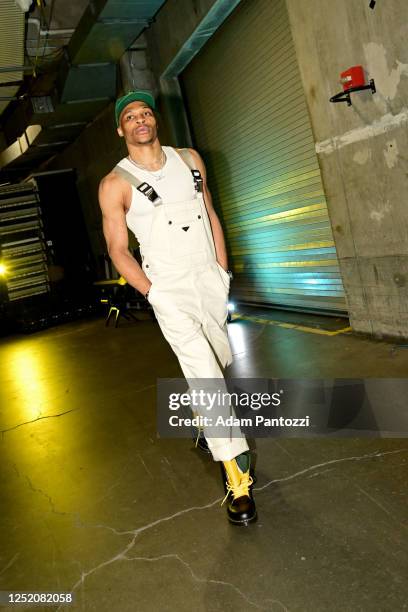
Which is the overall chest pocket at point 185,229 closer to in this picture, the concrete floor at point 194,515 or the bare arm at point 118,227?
the bare arm at point 118,227

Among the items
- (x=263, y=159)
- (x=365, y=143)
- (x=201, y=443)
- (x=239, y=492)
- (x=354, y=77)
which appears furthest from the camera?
(x=263, y=159)

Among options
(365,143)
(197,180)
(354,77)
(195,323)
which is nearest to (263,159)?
(365,143)

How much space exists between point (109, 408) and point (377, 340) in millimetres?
2645

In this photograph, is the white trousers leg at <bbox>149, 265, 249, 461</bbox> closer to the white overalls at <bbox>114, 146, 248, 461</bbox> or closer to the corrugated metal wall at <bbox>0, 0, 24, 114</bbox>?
the white overalls at <bbox>114, 146, 248, 461</bbox>

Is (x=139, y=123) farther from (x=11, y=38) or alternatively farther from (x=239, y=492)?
(x=11, y=38)

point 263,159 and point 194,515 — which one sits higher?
point 263,159

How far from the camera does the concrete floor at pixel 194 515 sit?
2090 mm

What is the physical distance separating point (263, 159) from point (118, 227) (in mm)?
4503

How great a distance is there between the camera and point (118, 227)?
2.79 metres

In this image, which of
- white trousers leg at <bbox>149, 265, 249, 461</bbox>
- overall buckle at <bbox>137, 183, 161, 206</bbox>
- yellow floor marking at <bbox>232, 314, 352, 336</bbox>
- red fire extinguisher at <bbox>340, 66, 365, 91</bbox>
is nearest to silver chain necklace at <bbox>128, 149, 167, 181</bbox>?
overall buckle at <bbox>137, 183, 161, 206</bbox>

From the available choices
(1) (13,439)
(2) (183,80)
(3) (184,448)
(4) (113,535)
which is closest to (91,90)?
(2) (183,80)

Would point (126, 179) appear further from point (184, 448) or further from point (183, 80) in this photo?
point (183, 80)

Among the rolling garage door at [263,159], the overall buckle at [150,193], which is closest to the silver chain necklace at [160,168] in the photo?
the overall buckle at [150,193]

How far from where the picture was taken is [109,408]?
4719 mm
